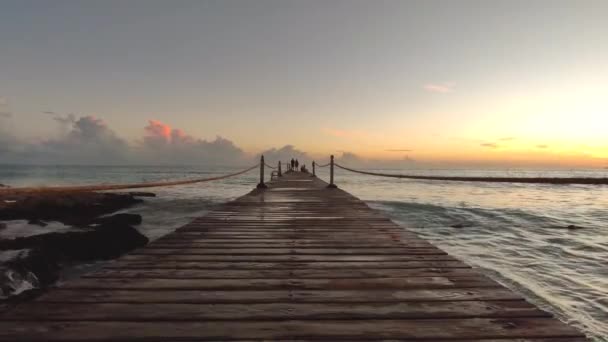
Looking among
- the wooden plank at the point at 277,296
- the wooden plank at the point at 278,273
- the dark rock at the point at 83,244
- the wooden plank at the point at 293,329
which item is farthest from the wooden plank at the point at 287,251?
the dark rock at the point at 83,244

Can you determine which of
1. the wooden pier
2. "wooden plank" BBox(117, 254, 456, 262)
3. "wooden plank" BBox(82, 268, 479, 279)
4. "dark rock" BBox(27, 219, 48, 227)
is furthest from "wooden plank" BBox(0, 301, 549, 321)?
"dark rock" BBox(27, 219, 48, 227)

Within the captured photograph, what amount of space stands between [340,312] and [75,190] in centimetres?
507

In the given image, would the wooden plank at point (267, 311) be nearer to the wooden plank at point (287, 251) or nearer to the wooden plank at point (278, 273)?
the wooden plank at point (278, 273)

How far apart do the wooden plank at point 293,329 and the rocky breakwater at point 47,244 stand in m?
3.74

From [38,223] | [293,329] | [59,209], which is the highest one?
[293,329]

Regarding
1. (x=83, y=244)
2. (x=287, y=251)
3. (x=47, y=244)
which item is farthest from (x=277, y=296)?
(x=47, y=244)

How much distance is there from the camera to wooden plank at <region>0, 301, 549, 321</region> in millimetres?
2580

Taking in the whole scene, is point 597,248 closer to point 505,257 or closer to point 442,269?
point 505,257

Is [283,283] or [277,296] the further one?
[283,283]

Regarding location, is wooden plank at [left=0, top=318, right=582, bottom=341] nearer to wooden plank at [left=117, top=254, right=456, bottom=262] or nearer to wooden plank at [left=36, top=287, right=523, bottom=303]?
wooden plank at [left=36, top=287, right=523, bottom=303]

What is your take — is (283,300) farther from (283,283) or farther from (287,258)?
(287,258)

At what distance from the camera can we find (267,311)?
2715 mm

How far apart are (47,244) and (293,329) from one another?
994 cm

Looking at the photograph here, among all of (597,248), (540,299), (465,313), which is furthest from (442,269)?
(597,248)
